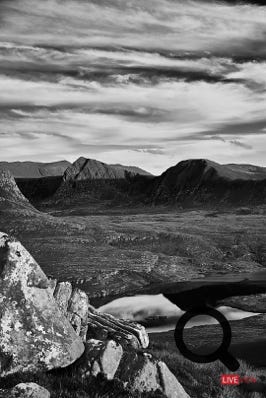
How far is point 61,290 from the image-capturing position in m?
21.8

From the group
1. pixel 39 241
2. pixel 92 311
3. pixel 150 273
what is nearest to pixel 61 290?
pixel 92 311

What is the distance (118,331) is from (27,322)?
711cm

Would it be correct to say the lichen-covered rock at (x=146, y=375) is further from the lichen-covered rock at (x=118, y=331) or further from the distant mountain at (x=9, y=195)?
the distant mountain at (x=9, y=195)

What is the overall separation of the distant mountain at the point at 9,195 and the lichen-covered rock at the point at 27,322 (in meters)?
92.5

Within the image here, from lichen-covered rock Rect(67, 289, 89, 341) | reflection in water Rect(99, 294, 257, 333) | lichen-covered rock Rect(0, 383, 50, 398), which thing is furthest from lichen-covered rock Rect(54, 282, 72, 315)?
reflection in water Rect(99, 294, 257, 333)

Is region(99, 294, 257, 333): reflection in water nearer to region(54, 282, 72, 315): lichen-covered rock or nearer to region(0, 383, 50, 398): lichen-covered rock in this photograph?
region(54, 282, 72, 315): lichen-covered rock

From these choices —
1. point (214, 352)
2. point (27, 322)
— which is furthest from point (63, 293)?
point (214, 352)

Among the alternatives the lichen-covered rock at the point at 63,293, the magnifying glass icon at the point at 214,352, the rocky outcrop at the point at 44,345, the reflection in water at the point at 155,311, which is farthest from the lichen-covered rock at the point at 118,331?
the reflection in water at the point at 155,311

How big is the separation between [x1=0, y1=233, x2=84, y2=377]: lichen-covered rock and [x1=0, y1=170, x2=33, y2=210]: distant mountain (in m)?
92.5

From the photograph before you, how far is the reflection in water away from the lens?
1727 inches

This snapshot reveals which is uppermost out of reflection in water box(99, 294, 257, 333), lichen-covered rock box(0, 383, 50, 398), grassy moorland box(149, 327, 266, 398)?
lichen-covered rock box(0, 383, 50, 398)

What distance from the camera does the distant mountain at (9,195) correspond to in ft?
354

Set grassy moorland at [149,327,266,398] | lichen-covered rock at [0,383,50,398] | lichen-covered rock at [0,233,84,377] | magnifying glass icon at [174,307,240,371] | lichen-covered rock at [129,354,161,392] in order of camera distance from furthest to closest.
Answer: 1. magnifying glass icon at [174,307,240,371]
2. grassy moorland at [149,327,266,398]
3. lichen-covered rock at [0,233,84,377]
4. lichen-covered rock at [129,354,161,392]
5. lichen-covered rock at [0,383,50,398]

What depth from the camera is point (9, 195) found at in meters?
115
